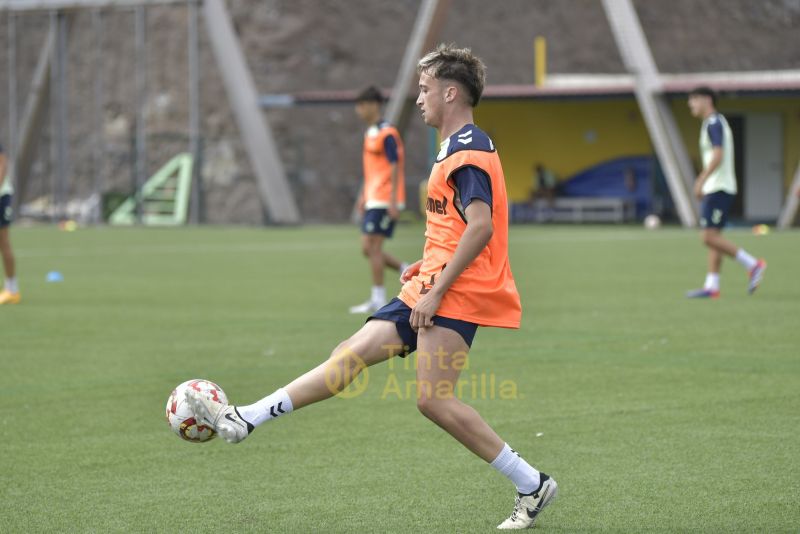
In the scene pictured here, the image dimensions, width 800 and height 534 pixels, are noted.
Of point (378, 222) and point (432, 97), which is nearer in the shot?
point (432, 97)

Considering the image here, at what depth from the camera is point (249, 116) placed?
37.9 metres

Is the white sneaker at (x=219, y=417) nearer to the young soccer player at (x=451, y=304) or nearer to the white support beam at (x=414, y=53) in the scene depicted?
the young soccer player at (x=451, y=304)

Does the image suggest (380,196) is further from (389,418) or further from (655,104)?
(655,104)

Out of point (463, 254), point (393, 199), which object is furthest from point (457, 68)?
point (393, 199)

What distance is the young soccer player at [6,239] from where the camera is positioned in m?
15.1

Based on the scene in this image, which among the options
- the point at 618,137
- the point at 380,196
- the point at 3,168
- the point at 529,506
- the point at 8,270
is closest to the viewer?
the point at 529,506

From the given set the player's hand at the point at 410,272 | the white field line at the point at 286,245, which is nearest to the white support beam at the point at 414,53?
the white field line at the point at 286,245

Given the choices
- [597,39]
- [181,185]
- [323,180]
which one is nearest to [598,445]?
[181,185]

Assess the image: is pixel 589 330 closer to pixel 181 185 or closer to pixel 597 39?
pixel 181 185

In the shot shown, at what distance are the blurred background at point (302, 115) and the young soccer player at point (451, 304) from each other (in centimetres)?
2821

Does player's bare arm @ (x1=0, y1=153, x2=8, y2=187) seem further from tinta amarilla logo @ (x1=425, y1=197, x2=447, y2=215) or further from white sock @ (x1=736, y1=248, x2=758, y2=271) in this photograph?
tinta amarilla logo @ (x1=425, y1=197, x2=447, y2=215)

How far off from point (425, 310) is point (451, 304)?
0.12 m

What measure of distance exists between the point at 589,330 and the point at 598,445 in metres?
5.24

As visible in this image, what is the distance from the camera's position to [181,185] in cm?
3869
